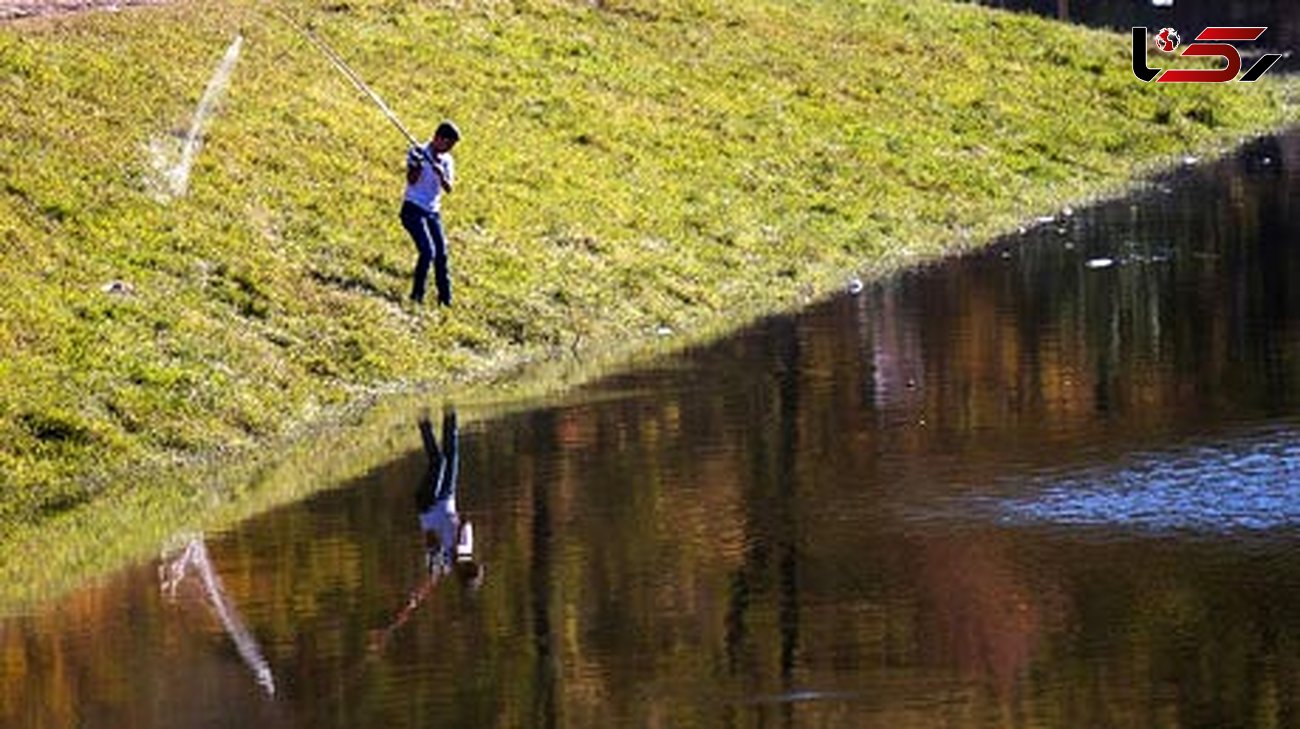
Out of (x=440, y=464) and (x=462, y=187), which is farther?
(x=462, y=187)

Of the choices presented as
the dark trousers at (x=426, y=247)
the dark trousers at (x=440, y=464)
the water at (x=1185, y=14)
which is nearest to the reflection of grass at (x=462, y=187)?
the dark trousers at (x=426, y=247)

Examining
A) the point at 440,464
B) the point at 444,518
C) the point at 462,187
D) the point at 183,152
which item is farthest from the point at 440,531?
the point at 462,187

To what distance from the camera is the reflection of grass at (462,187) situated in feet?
81.3

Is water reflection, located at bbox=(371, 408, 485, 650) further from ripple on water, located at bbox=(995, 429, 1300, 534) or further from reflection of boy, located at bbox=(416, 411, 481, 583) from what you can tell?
ripple on water, located at bbox=(995, 429, 1300, 534)

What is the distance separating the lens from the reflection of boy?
18.1m

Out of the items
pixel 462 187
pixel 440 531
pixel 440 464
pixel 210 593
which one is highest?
pixel 462 187

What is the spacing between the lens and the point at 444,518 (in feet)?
64.5

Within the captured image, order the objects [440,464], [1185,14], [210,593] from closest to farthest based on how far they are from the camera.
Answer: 1. [210,593]
2. [440,464]
3. [1185,14]

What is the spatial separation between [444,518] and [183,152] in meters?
13.8

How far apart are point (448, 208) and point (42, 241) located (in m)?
5.93

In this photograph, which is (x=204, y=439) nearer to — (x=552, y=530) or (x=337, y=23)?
(x=552, y=530)

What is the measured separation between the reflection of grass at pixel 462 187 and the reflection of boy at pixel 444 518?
1.81 metres

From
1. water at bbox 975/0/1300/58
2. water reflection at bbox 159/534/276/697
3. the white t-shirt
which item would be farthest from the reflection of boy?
water at bbox 975/0/1300/58

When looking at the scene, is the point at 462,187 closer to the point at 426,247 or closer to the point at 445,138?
the point at 426,247
